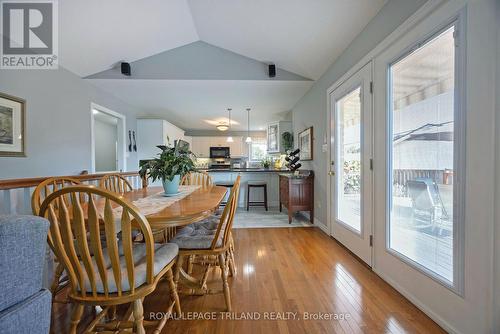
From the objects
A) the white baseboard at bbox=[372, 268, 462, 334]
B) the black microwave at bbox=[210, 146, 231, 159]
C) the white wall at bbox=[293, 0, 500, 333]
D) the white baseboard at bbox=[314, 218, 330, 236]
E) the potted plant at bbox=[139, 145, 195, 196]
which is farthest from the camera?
the black microwave at bbox=[210, 146, 231, 159]

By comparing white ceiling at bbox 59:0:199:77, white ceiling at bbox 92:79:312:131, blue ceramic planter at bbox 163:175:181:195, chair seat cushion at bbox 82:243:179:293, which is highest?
white ceiling at bbox 59:0:199:77

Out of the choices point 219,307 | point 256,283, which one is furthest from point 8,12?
point 256,283

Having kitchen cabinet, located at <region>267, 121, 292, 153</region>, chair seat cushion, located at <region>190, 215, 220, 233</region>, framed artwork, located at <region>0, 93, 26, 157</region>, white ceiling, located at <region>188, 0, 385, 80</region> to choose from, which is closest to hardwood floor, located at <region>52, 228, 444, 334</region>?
chair seat cushion, located at <region>190, 215, 220, 233</region>

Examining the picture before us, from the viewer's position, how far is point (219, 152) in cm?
788

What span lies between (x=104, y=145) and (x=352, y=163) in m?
6.48

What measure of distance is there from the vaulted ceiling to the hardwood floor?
7.98 ft

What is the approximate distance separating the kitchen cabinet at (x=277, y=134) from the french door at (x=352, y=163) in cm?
286

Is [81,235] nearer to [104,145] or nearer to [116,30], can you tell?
[116,30]

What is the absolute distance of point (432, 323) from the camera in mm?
1408

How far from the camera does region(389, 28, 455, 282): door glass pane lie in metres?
1.37

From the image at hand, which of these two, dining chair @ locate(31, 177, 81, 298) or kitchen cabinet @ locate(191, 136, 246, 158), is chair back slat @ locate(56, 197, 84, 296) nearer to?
dining chair @ locate(31, 177, 81, 298)

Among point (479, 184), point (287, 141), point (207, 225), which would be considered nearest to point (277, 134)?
point (287, 141)

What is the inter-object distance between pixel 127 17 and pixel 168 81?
104 cm

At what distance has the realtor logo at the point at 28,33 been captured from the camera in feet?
7.39
